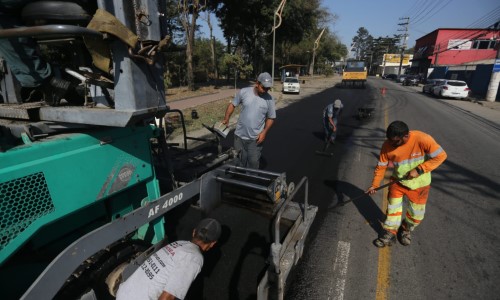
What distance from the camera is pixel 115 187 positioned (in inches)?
88.0

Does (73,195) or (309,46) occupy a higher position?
(309,46)

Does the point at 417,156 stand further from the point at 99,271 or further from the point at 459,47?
the point at 459,47

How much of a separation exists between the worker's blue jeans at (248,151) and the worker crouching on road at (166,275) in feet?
8.29

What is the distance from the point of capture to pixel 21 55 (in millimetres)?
2049

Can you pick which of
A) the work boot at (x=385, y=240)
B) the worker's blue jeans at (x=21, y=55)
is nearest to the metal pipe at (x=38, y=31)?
the worker's blue jeans at (x=21, y=55)

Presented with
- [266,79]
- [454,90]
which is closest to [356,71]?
[454,90]

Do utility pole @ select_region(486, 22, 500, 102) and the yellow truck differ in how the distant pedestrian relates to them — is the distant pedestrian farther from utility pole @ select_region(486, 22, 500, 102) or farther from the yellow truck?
Result: the yellow truck

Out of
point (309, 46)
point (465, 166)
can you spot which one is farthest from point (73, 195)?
point (309, 46)

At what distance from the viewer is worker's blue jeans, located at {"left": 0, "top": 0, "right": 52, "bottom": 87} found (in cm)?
199

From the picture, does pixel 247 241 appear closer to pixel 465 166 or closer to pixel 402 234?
pixel 402 234

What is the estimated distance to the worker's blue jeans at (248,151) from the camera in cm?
475

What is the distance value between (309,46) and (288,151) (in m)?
57.1

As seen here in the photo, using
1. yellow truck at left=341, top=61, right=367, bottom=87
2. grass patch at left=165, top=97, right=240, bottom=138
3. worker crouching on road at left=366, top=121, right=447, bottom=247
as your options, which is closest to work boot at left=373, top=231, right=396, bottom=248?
worker crouching on road at left=366, top=121, right=447, bottom=247

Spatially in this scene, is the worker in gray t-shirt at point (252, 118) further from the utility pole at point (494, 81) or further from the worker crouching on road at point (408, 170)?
the utility pole at point (494, 81)
